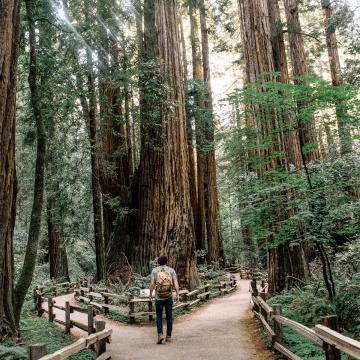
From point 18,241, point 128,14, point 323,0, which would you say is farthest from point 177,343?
point 323,0

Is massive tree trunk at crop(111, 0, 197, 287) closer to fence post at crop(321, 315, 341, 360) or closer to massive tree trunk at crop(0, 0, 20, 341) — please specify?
massive tree trunk at crop(0, 0, 20, 341)

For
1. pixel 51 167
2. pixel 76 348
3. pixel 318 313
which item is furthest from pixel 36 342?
pixel 51 167

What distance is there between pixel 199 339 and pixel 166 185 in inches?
218

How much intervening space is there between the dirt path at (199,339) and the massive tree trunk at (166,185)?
2.26m

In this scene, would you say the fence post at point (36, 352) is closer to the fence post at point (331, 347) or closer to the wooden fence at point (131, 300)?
the fence post at point (331, 347)

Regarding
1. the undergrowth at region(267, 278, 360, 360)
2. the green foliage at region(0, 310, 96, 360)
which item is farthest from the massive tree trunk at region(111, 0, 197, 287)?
the green foliage at region(0, 310, 96, 360)

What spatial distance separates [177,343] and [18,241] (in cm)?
834

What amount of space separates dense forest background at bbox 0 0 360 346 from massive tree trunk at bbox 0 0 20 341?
0.03 meters

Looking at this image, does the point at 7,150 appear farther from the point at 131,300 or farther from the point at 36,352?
the point at 131,300

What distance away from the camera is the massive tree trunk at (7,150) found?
4648mm

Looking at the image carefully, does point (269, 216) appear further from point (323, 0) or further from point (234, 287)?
point (323, 0)

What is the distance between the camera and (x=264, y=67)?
28.8 ft

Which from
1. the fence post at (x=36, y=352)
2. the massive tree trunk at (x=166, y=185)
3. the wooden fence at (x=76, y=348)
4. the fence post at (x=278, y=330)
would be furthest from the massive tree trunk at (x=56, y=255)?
the fence post at (x=36, y=352)

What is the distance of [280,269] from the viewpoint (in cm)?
815
